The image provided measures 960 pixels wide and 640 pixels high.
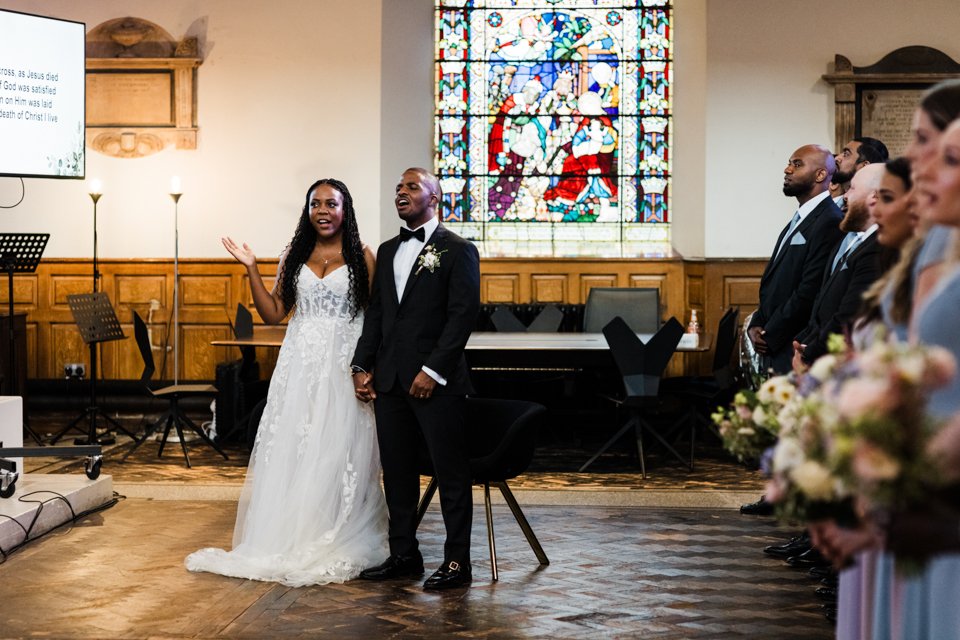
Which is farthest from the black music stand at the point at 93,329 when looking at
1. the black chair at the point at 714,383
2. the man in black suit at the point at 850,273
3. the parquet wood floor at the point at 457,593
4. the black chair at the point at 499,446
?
the man in black suit at the point at 850,273

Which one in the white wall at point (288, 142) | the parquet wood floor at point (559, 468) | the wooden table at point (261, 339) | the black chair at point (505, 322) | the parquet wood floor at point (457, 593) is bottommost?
the parquet wood floor at point (457, 593)

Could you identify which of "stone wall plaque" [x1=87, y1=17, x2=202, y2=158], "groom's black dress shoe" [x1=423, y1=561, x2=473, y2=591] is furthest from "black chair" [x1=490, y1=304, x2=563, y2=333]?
"groom's black dress shoe" [x1=423, y1=561, x2=473, y2=591]

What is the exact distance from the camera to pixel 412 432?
4.96m

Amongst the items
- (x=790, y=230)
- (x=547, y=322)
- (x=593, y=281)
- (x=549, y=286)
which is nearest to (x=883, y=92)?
(x=593, y=281)

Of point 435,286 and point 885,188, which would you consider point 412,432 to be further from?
point 885,188

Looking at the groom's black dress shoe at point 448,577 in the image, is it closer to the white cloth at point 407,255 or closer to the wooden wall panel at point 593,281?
the white cloth at point 407,255

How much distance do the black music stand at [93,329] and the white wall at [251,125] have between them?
190 centimetres

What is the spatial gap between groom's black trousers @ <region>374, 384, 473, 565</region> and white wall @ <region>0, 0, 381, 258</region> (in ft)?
19.3

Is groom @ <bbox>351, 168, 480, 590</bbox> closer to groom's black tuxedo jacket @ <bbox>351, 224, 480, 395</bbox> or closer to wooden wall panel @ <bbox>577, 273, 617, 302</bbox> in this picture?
groom's black tuxedo jacket @ <bbox>351, 224, 480, 395</bbox>

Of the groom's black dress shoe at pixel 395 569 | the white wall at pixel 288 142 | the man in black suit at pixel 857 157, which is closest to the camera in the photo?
the groom's black dress shoe at pixel 395 569

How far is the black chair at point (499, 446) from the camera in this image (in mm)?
4805

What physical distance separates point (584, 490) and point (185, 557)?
2685 millimetres

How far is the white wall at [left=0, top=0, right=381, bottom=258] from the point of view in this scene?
10.6m

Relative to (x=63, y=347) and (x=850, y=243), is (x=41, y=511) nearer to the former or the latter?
(x=850, y=243)
